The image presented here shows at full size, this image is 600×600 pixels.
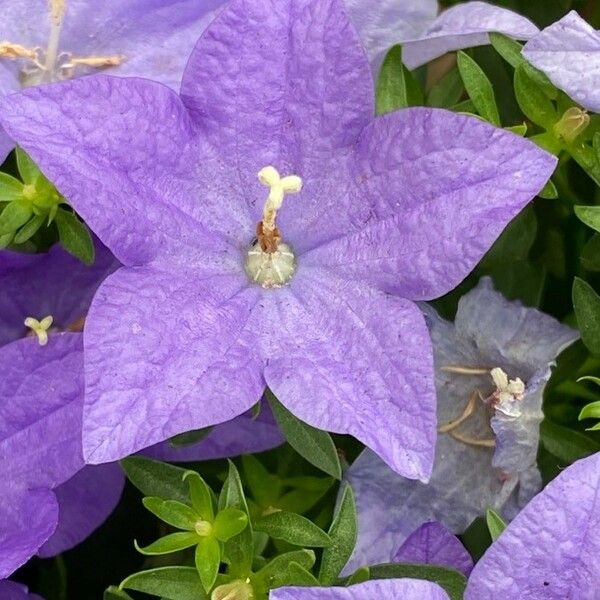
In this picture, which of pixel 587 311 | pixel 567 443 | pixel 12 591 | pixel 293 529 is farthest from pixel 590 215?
pixel 12 591

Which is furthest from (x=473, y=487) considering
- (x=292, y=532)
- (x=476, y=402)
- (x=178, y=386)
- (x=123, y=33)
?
→ (x=123, y=33)

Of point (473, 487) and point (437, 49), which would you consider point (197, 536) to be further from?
point (437, 49)

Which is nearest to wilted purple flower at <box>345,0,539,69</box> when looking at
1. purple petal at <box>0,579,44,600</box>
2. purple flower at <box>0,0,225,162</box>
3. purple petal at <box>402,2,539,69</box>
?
purple petal at <box>402,2,539,69</box>

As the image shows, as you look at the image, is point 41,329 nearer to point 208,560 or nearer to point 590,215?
point 208,560

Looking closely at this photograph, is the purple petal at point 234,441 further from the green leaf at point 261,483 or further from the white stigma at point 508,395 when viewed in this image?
the white stigma at point 508,395

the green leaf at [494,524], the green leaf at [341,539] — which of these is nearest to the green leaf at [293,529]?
the green leaf at [341,539]
